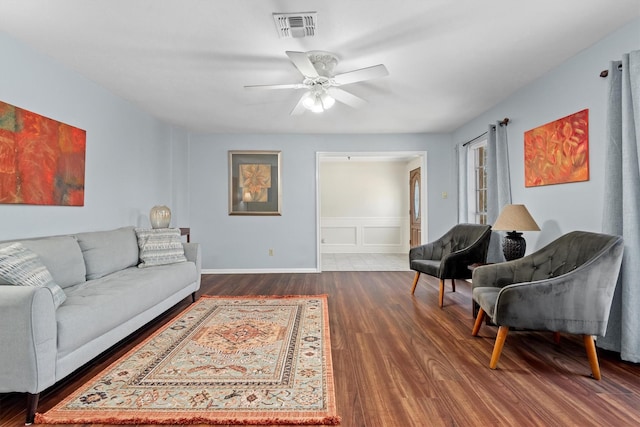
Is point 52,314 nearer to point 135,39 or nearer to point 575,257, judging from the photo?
point 135,39

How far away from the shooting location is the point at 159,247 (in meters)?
3.42

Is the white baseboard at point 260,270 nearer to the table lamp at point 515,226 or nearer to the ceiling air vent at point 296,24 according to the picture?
the table lamp at point 515,226

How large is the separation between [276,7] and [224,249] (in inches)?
161

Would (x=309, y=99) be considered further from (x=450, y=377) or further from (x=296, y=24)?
(x=450, y=377)

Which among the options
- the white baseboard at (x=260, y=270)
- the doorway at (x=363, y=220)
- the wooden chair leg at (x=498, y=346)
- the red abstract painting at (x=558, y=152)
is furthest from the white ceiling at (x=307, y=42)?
the doorway at (x=363, y=220)

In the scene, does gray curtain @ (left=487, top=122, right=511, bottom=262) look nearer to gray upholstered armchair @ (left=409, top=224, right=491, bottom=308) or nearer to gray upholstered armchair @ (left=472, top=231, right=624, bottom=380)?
gray upholstered armchair @ (left=409, top=224, right=491, bottom=308)

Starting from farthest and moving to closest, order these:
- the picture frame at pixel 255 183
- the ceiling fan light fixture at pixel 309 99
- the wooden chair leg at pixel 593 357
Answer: the picture frame at pixel 255 183, the ceiling fan light fixture at pixel 309 99, the wooden chair leg at pixel 593 357

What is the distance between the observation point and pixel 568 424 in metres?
1.55

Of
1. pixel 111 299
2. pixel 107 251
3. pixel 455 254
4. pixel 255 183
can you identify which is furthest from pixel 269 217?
pixel 111 299

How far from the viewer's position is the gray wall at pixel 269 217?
5.38 metres

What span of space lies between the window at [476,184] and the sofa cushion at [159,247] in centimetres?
414

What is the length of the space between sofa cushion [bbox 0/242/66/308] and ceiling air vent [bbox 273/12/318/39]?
2.17 m

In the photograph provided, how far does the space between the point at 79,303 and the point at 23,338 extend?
448 millimetres

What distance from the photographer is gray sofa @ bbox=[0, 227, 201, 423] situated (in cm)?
154
